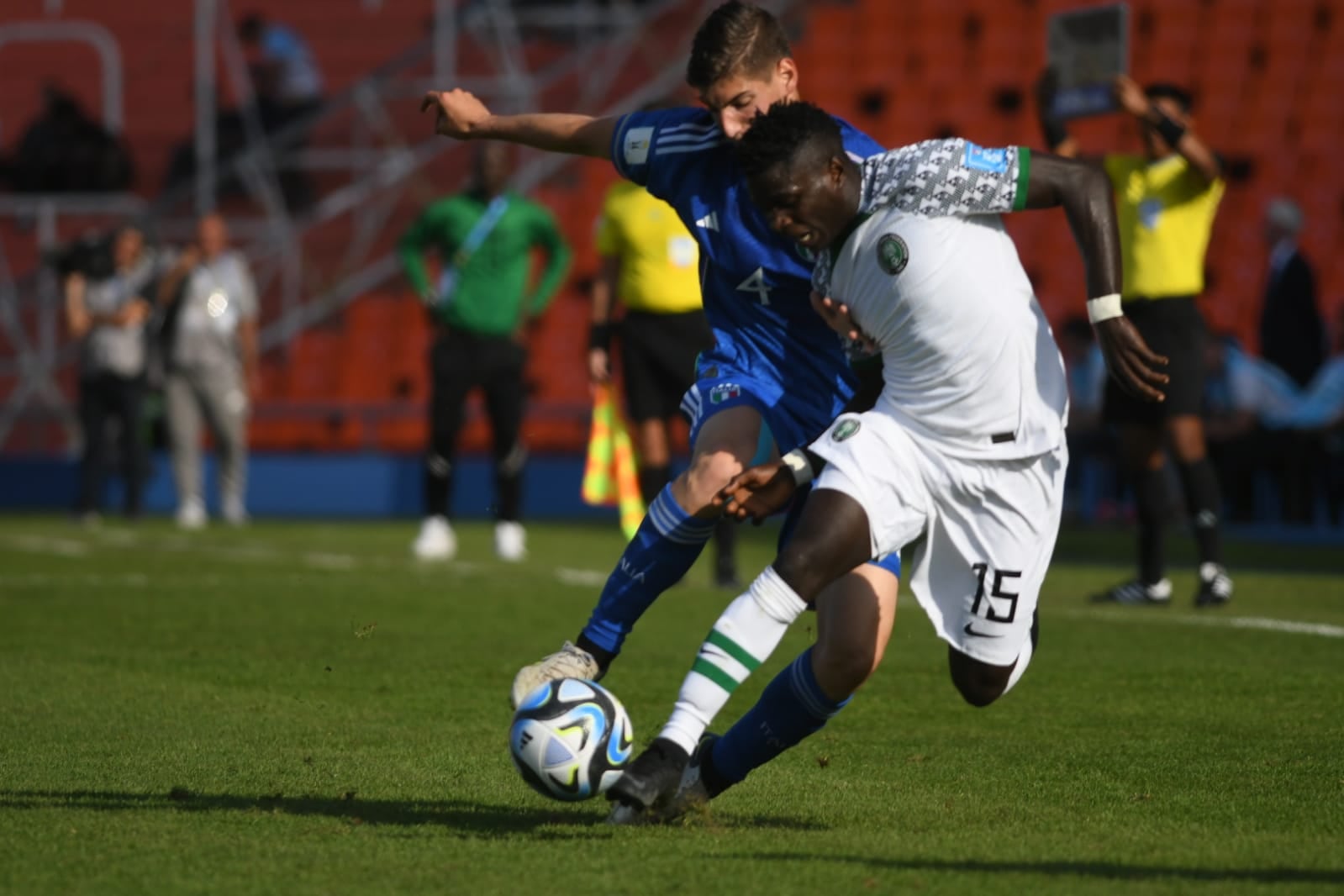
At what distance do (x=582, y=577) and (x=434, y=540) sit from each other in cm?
178

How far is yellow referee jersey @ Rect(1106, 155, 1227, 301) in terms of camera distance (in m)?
9.94

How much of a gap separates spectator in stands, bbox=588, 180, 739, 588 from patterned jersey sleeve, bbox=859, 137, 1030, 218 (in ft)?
20.7

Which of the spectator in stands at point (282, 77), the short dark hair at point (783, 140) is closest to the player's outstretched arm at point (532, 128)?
the short dark hair at point (783, 140)

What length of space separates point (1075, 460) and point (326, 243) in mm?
8192

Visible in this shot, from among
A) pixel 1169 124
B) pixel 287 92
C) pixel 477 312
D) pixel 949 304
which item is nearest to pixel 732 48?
pixel 949 304

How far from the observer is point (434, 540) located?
1321cm

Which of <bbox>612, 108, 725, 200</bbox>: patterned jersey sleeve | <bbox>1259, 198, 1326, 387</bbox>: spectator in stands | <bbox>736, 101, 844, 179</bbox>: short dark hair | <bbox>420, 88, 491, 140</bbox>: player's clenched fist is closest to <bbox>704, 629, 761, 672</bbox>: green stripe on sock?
<bbox>736, 101, 844, 179</bbox>: short dark hair

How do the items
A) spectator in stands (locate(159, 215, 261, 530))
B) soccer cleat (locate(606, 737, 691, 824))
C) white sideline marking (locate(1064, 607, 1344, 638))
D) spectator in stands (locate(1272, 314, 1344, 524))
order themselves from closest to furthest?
1. soccer cleat (locate(606, 737, 691, 824))
2. white sideline marking (locate(1064, 607, 1344, 638))
3. spectator in stands (locate(1272, 314, 1344, 524))
4. spectator in stands (locate(159, 215, 261, 530))

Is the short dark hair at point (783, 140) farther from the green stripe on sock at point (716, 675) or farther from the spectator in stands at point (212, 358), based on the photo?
the spectator in stands at point (212, 358)

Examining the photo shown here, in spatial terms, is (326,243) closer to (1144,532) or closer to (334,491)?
(334,491)

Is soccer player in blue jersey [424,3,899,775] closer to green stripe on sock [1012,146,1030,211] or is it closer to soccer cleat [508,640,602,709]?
soccer cleat [508,640,602,709]

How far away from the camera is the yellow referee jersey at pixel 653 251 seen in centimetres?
1098

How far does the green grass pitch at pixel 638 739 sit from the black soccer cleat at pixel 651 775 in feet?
0.39

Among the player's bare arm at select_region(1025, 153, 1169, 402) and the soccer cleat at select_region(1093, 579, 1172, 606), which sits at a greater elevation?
the player's bare arm at select_region(1025, 153, 1169, 402)
